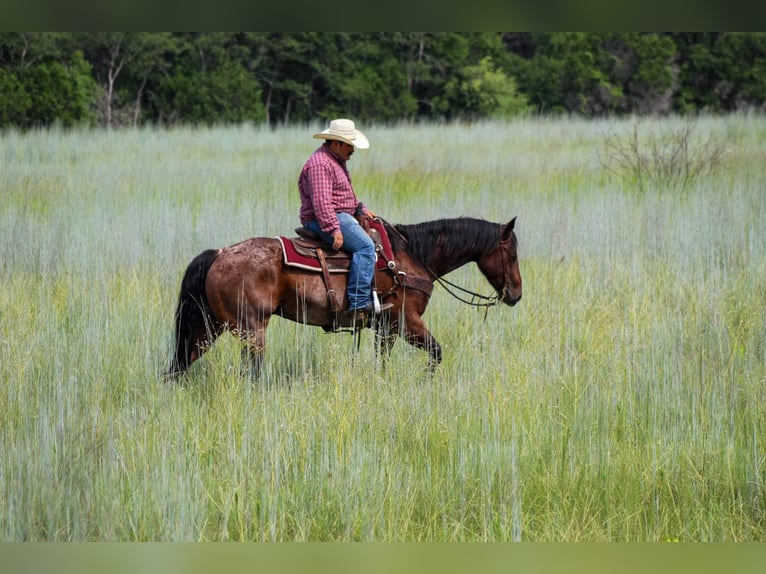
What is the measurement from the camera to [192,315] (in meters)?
6.19

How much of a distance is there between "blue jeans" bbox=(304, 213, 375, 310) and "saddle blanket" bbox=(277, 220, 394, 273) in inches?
2.4

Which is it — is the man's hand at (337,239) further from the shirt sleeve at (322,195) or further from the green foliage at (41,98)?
the green foliage at (41,98)

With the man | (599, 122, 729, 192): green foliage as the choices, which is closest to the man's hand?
the man

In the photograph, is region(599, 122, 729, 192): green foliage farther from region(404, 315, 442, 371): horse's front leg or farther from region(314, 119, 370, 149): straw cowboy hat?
region(314, 119, 370, 149): straw cowboy hat

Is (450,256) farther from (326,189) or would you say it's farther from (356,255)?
(326,189)

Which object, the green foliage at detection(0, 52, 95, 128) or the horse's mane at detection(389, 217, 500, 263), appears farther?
the green foliage at detection(0, 52, 95, 128)

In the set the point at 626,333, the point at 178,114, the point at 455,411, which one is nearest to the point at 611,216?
the point at 626,333

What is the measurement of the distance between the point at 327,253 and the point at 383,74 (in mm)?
21914

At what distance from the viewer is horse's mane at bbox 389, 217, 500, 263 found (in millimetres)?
6605

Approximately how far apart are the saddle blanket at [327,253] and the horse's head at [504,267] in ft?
2.40

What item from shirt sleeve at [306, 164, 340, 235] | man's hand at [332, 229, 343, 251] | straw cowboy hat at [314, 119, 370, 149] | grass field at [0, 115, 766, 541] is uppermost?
straw cowboy hat at [314, 119, 370, 149]

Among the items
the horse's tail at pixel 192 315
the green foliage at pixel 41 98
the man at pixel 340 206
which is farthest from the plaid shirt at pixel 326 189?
the green foliage at pixel 41 98

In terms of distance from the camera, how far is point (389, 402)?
5457 mm

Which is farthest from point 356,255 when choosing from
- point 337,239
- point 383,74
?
point 383,74
